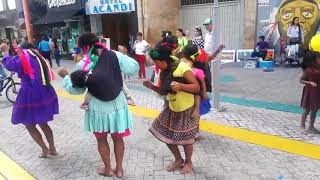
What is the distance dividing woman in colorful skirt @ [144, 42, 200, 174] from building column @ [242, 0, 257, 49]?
8.65 meters

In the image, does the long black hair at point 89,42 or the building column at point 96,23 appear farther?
the building column at point 96,23

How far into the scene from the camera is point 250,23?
12.1 metres

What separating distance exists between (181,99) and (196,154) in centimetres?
123

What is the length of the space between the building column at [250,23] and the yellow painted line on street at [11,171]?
29.7 feet

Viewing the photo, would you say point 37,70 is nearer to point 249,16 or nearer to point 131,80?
point 131,80

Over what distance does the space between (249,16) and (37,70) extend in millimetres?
8840

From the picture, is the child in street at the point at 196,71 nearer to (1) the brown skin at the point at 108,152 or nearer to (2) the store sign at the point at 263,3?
(1) the brown skin at the point at 108,152

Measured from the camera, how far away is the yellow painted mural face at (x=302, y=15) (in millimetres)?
10797

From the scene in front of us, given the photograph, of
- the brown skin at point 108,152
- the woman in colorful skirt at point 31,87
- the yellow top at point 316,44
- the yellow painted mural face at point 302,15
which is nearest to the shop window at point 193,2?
the yellow painted mural face at point 302,15

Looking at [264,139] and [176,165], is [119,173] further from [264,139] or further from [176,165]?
[264,139]

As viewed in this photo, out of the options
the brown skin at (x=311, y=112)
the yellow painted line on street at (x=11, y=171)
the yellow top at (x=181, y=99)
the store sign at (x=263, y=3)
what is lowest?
the yellow painted line on street at (x=11, y=171)

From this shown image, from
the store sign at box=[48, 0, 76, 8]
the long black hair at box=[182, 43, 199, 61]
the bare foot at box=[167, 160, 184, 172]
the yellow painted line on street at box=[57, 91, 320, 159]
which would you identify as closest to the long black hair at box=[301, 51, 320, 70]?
the yellow painted line on street at box=[57, 91, 320, 159]

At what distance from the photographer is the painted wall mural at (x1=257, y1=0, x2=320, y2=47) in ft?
35.6

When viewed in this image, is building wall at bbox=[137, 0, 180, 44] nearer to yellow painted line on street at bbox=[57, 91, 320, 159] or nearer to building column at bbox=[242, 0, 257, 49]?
building column at bbox=[242, 0, 257, 49]
